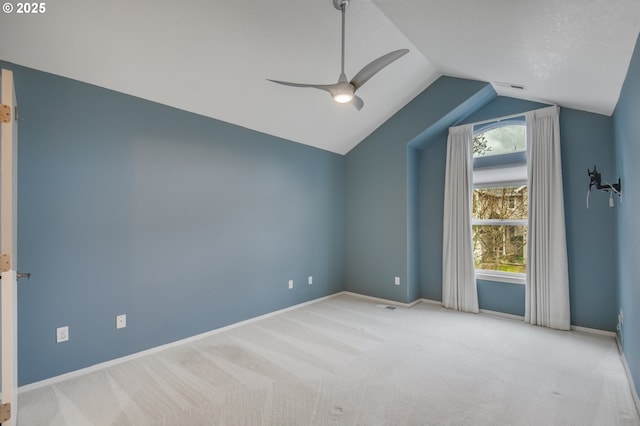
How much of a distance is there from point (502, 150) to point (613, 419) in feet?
10.8

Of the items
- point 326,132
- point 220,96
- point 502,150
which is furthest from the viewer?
point 326,132

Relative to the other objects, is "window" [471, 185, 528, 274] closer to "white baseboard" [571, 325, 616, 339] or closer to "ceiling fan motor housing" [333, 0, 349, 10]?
"white baseboard" [571, 325, 616, 339]

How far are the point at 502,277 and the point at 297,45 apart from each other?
13.1ft

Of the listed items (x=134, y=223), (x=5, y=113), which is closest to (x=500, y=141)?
(x=134, y=223)

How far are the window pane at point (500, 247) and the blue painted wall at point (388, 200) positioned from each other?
0.91 metres

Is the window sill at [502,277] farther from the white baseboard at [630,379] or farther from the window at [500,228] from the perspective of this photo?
the white baseboard at [630,379]

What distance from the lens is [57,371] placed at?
2463 millimetres

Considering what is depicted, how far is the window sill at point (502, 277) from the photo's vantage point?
406cm

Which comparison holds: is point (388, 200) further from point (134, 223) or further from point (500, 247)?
point (134, 223)

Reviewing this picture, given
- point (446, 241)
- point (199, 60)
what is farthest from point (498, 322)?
point (199, 60)

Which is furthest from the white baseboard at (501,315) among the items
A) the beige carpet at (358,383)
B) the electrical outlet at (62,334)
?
the electrical outlet at (62,334)

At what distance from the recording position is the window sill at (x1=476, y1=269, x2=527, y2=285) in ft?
13.3

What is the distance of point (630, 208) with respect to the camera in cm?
240

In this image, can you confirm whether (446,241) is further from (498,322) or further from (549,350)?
(549,350)
